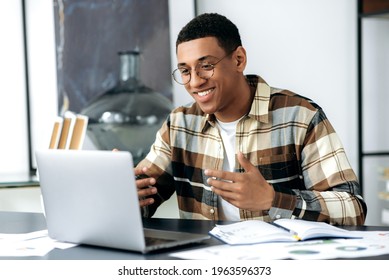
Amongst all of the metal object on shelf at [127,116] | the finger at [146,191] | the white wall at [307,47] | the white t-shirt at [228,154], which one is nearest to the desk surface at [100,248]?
the finger at [146,191]

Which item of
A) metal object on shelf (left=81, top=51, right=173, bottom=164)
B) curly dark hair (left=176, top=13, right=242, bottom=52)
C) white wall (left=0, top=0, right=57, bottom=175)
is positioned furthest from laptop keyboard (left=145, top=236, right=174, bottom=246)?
white wall (left=0, top=0, right=57, bottom=175)

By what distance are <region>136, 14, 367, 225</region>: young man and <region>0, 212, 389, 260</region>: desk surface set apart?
203mm

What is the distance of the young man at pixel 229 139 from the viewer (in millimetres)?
1763

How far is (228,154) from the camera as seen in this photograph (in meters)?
1.95

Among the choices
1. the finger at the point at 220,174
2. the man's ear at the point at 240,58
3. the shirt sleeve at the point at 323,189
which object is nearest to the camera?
the finger at the point at 220,174

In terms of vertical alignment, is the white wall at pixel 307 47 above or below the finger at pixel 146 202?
above

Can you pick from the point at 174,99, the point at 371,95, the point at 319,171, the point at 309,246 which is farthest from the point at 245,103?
the point at 371,95

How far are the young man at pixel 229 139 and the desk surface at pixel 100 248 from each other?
203 millimetres

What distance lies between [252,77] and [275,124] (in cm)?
18

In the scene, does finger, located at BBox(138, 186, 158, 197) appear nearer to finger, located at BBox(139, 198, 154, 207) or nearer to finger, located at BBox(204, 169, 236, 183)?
finger, located at BBox(139, 198, 154, 207)

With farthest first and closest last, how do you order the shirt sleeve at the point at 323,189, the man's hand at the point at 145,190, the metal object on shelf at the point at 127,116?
the metal object on shelf at the point at 127,116
the man's hand at the point at 145,190
the shirt sleeve at the point at 323,189

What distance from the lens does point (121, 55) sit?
113 inches

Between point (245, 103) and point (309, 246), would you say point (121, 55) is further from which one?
point (309, 246)

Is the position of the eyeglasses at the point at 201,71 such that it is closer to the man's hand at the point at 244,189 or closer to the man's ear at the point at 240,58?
the man's ear at the point at 240,58
